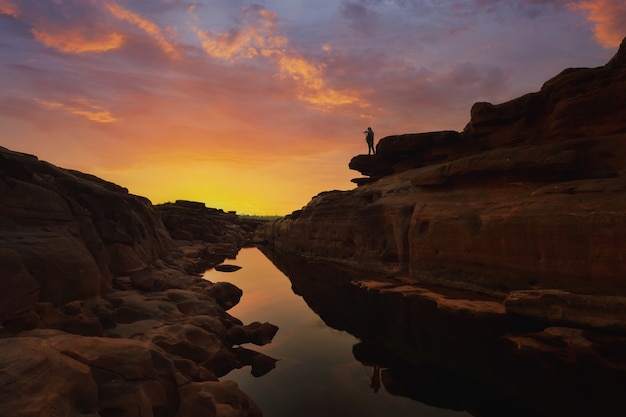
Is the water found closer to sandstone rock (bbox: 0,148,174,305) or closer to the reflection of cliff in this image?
the reflection of cliff

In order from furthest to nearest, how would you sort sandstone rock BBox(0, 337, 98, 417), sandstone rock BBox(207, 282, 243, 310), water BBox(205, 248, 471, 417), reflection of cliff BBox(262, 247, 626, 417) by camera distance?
sandstone rock BBox(207, 282, 243, 310), reflection of cliff BBox(262, 247, 626, 417), water BBox(205, 248, 471, 417), sandstone rock BBox(0, 337, 98, 417)

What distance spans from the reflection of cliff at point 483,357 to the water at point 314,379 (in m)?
0.62

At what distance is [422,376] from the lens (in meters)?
11.8

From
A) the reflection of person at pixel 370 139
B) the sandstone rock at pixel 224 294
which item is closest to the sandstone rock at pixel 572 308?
the sandstone rock at pixel 224 294

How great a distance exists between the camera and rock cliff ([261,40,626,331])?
15.5 meters

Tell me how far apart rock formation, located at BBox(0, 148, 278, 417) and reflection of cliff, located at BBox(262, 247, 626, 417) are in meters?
4.92

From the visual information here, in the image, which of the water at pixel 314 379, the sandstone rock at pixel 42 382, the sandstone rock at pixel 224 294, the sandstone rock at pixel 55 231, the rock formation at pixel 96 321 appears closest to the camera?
the sandstone rock at pixel 42 382

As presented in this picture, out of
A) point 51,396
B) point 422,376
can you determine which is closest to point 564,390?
point 422,376

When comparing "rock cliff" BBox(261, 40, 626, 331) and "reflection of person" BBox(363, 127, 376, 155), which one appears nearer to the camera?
"rock cliff" BBox(261, 40, 626, 331)

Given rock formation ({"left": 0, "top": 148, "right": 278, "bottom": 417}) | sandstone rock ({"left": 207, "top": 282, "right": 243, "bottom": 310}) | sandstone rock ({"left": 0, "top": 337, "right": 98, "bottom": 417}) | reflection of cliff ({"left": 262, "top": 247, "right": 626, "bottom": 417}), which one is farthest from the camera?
sandstone rock ({"left": 207, "top": 282, "right": 243, "bottom": 310})

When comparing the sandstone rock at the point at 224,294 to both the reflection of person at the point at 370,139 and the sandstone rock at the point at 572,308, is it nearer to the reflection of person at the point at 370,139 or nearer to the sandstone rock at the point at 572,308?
the sandstone rock at the point at 572,308

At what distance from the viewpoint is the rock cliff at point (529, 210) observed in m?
15.5

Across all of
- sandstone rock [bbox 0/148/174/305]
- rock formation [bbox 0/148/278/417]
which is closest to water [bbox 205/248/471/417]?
rock formation [bbox 0/148/278/417]

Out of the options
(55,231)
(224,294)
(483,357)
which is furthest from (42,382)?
(224,294)
